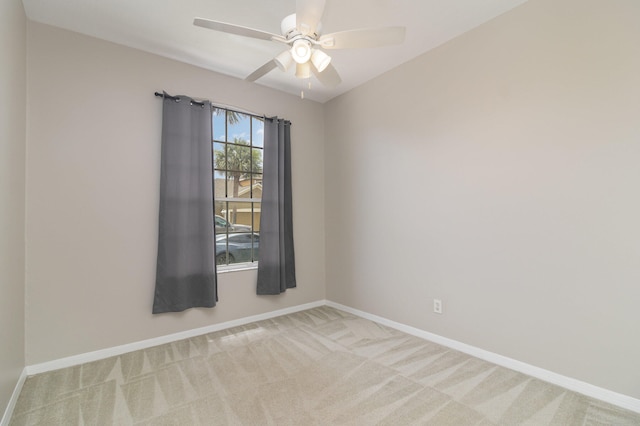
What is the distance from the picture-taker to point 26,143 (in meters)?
2.27

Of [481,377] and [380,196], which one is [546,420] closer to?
[481,377]

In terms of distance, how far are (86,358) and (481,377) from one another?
10.1 feet

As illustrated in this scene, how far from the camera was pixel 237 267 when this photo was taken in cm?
339

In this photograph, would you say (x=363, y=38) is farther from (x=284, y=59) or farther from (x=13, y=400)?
(x=13, y=400)

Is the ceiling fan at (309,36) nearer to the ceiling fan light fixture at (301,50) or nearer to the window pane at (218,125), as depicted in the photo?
the ceiling fan light fixture at (301,50)

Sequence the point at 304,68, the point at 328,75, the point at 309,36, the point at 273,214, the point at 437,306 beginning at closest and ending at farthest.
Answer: the point at 309,36 → the point at 304,68 → the point at 328,75 → the point at 437,306 → the point at 273,214

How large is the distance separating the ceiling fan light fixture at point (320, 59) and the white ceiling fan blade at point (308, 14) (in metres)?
0.15

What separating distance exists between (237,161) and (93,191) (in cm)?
138

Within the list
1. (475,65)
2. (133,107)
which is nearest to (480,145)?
(475,65)

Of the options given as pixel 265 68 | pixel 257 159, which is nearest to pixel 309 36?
pixel 265 68

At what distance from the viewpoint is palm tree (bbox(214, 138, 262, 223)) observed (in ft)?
10.9

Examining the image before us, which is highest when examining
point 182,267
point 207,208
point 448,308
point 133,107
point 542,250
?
point 133,107

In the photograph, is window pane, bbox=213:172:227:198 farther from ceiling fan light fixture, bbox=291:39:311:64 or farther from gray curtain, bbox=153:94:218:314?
ceiling fan light fixture, bbox=291:39:311:64

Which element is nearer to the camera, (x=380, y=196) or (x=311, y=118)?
(x=380, y=196)
